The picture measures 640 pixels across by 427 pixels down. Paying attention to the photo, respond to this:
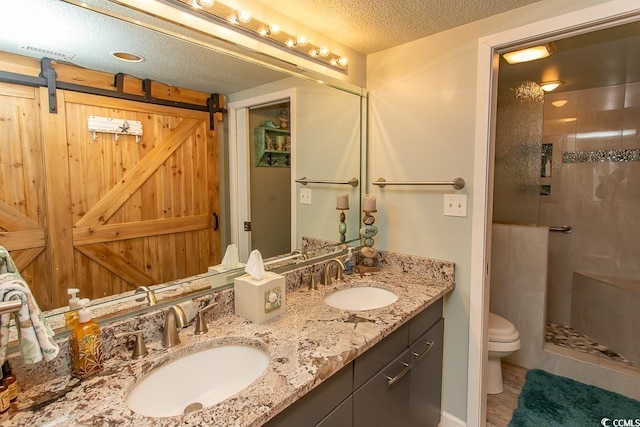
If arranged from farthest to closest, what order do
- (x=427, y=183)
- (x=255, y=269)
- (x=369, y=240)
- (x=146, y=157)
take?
(x=369, y=240)
(x=427, y=183)
(x=255, y=269)
(x=146, y=157)

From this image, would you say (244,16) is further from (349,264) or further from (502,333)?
(502,333)

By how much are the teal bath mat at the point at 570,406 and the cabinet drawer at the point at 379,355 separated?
3.73 ft

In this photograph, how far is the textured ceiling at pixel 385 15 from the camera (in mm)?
1439

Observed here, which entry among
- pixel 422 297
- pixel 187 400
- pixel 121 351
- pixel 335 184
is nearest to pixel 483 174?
pixel 422 297

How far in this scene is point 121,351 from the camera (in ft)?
3.35

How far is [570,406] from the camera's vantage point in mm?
2027

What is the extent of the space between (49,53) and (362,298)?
1.54 m

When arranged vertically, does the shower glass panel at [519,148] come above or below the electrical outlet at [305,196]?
above

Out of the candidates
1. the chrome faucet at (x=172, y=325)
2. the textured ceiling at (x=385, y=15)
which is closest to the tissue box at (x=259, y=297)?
the chrome faucet at (x=172, y=325)

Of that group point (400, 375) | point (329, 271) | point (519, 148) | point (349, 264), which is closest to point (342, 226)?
point (349, 264)

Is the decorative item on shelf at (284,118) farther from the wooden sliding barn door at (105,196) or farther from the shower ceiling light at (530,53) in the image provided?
the shower ceiling light at (530,53)

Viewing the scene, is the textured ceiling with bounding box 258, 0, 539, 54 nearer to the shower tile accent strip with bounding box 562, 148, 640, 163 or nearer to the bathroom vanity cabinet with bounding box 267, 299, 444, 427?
the bathroom vanity cabinet with bounding box 267, 299, 444, 427

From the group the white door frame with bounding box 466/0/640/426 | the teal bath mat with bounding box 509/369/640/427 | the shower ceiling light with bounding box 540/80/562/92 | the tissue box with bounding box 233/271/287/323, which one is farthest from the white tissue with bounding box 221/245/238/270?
the shower ceiling light with bounding box 540/80/562/92

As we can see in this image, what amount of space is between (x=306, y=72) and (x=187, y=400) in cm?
149
